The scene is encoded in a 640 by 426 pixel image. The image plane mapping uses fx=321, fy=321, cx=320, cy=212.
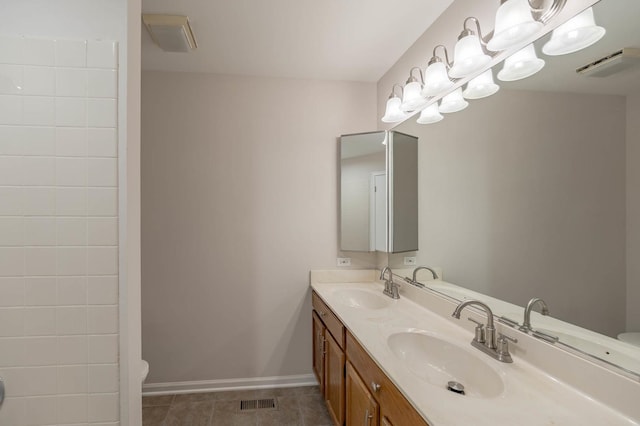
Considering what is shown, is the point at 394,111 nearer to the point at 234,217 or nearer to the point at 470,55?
the point at 470,55

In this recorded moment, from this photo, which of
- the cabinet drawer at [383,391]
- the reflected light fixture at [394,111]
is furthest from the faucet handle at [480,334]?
the reflected light fixture at [394,111]

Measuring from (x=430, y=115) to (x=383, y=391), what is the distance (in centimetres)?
152

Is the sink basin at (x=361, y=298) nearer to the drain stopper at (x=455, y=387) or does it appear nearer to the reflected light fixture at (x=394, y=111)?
the drain stopper at (x=455, y=387)

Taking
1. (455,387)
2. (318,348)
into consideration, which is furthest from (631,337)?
(318,348)

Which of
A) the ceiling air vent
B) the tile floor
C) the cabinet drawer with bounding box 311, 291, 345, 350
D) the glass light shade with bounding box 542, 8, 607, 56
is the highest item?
the glass light shade with bounding box 542, 8, 607, 56

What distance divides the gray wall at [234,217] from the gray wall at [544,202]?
4.11 feet

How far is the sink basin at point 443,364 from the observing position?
116cm

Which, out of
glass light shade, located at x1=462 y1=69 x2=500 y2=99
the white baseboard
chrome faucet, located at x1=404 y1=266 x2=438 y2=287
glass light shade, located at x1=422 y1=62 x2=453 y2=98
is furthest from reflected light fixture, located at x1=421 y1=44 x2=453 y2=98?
the white baseboard

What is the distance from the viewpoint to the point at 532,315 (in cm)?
122

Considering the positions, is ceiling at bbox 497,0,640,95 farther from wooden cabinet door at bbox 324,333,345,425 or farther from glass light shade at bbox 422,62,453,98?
wooden cabinet door at bbox 324,333,345,425

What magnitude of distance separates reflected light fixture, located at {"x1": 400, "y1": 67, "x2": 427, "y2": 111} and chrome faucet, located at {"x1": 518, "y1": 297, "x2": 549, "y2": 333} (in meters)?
1.28

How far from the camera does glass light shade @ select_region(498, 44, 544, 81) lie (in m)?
1.21

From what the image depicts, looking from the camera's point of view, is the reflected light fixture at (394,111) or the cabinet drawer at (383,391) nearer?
the cabinet drawer at (383,391)

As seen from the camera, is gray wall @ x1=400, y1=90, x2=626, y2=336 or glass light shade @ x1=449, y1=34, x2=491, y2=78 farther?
glass light shade @ x1=449, y1=34, x2=491, y2=78
